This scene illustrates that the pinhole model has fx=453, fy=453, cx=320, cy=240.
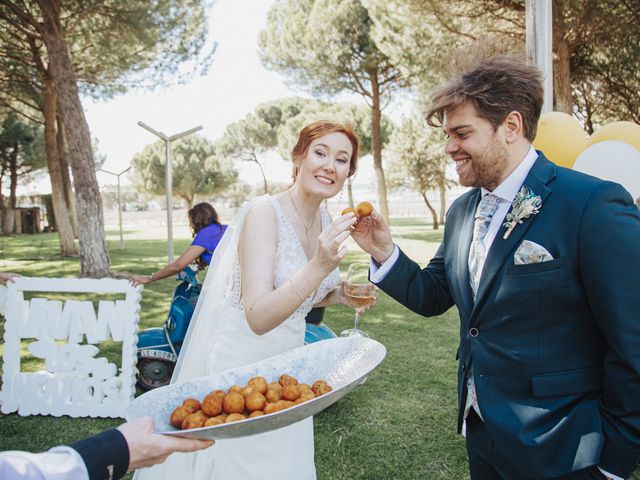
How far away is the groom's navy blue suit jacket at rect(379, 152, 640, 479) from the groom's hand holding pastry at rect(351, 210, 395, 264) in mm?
544

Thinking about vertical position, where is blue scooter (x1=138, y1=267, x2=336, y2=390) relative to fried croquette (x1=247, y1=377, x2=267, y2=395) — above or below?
below

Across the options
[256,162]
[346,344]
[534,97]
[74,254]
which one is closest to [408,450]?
[346,344]

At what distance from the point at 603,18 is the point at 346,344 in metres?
11.5

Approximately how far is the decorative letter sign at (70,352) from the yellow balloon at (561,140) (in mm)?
3683

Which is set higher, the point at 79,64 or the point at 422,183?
the point at 79,64

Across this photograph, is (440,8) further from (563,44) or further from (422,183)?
(422,183)

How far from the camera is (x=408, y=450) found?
3541 mm

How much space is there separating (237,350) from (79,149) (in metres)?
9.50

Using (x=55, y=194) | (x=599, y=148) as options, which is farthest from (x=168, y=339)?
(x=55, y=194)

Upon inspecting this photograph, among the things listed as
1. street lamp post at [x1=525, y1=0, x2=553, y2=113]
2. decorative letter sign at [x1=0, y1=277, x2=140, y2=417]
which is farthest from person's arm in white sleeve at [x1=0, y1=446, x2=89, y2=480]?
street lamp post at [x1=525, y1=0, x2=553, y2=113]

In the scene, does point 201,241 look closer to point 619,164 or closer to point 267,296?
point 267,296

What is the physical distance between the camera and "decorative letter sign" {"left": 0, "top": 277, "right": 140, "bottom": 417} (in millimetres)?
3979

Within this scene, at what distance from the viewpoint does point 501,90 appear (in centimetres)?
174

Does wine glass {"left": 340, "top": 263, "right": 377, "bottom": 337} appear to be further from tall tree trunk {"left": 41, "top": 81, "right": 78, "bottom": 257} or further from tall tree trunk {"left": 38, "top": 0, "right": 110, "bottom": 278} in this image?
tall tree trunk {"left": 41, "top": 81, "right": 78, "bottom": 257}
